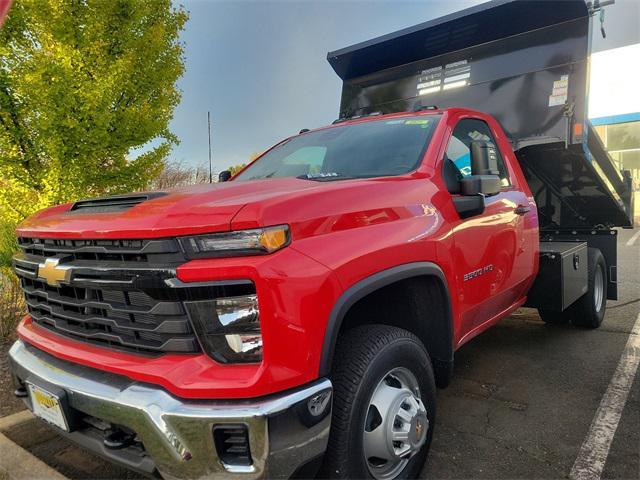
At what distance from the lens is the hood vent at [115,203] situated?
209cm

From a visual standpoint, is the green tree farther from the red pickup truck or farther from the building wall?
the building wall

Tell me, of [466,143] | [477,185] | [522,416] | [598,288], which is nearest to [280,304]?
[477,185]

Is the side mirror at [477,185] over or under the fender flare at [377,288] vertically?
over

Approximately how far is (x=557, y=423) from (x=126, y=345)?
2677mm

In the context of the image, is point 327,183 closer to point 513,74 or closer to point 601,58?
point 513,74

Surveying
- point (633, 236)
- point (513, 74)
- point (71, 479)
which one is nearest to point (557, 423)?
point (71, 479)

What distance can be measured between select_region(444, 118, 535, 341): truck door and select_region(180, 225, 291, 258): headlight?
4.25 feet

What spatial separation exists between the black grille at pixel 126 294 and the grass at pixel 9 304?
2936 millimetres

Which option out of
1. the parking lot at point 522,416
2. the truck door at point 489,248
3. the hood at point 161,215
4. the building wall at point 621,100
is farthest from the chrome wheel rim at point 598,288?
the building wall at point 621,100

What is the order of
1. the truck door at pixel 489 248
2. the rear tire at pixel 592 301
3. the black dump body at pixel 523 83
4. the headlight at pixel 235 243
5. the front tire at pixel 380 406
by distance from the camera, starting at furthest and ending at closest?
the rear tire at pixel 592 301 < the black dump body at pixel 523 83 < the truck door at pixel 489 248 < the front tire at pixel 380 406 < the headlight at pixel 235 243

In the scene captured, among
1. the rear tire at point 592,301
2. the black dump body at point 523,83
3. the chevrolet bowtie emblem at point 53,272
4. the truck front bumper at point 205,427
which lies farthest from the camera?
the rear tire at point 592,301

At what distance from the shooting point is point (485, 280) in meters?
2.94

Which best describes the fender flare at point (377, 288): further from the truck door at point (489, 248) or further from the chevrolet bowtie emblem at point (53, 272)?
the chevrolet bowtie emblem at point (53, 272)

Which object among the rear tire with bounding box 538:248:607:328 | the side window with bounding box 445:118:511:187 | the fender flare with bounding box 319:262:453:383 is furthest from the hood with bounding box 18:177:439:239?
the rear tire with bounding box 538:248:607:328
